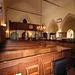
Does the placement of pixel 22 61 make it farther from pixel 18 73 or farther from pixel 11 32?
pixel 11 32

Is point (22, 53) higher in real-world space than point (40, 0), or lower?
lower

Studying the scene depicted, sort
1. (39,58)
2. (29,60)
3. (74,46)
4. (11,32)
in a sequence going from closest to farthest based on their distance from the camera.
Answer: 1. (29,60)
2. (39,58)
3. (74,46)
4. (11,32)

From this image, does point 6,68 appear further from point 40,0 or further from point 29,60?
point 40,0

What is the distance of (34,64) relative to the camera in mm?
1691

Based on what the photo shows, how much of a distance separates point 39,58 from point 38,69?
0.99 feet

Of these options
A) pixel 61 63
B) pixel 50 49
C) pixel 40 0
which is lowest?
pixel 61 63

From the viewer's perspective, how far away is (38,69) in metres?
1.68

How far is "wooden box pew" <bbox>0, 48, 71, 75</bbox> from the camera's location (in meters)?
1.33

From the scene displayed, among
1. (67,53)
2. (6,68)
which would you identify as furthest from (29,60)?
(67,53)

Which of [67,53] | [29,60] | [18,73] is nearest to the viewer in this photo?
[18,73]

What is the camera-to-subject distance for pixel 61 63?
2.07 metres

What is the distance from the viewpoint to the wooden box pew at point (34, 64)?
52.4 inches

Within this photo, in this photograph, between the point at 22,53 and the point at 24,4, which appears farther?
the point at 24,4

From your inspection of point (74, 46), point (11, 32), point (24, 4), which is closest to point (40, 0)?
point (24, 4)
